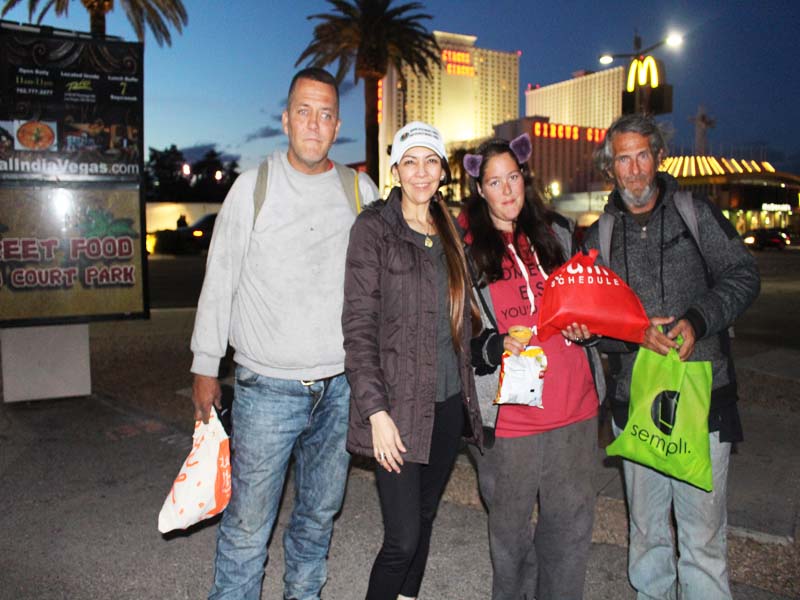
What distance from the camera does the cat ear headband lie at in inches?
110

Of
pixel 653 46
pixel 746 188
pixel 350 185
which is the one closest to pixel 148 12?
pixel 653 46

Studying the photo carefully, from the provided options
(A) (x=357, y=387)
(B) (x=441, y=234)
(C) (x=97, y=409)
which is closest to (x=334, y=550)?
(A) (x=357, y=387)

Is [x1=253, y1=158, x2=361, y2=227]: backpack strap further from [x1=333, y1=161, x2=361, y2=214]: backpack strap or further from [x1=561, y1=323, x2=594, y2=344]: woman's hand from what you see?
[x1=561, y1=323, x2=594, y2=344]: woman's hand

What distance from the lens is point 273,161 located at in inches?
112

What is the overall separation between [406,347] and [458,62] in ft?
512

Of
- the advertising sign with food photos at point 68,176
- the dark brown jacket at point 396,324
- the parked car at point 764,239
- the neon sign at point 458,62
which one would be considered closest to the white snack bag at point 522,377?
the dark brown jacket at point 396,324

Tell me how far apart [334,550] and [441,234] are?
6.83ft

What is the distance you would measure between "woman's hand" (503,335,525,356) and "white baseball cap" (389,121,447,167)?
75 centimetres

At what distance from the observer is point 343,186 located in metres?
2.92

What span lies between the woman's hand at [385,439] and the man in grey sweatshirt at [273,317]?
0.47 meters

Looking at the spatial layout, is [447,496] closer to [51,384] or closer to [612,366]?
[612,366]

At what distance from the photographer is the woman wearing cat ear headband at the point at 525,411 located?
8.84ft

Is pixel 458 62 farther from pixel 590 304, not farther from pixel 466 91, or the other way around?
pixel 590 304

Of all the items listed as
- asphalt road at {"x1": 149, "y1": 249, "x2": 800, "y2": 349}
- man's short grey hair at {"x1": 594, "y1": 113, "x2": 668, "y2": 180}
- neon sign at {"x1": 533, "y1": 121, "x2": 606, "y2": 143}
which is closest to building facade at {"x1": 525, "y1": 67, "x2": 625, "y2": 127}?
neon sign at {"x1": 533, "y1": 121, "x2": 606, "y2": 143}
